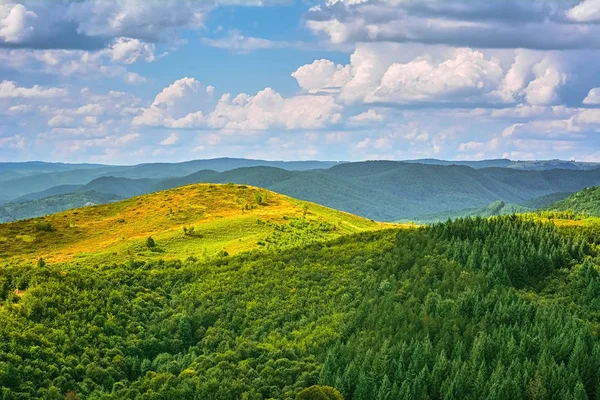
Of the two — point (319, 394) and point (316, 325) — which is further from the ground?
point (316, 325)

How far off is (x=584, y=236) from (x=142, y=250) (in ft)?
424

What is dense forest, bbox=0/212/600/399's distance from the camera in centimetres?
11512

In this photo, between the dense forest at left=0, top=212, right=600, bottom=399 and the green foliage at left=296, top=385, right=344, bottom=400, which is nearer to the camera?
the green foliage at left=296, top=385, right=344, bottom=400

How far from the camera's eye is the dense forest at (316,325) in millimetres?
115125

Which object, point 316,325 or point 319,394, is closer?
point 319,394

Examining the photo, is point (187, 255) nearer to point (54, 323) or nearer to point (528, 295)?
point (54, 323)

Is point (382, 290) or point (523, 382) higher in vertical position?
point (382, 290)

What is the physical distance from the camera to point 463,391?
116750 millimetres

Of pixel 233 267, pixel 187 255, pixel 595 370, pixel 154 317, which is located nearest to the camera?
pixel 595 370

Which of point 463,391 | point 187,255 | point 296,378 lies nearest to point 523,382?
point 463,391

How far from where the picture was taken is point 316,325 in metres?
139

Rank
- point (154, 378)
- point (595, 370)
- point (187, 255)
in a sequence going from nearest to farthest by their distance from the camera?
point (154, 378) < point (595, 370) < point (187, 255)

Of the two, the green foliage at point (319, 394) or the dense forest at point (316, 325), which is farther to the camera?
the dense forest at point (316, 325)

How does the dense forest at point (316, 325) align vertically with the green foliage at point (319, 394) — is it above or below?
above
